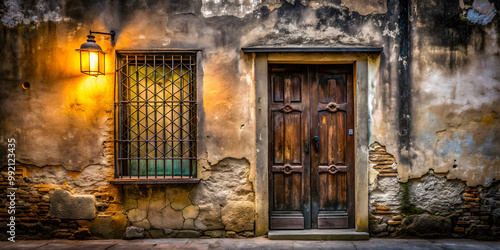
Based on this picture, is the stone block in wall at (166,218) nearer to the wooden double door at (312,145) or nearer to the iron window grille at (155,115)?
the iron window grille at (155,115)

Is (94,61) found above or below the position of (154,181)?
above

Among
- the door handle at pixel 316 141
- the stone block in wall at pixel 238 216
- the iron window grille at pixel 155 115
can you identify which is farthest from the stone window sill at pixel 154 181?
the door handle at pixel 316 141

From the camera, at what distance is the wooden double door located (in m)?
4.45

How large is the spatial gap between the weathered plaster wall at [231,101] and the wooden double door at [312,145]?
36 centimetres

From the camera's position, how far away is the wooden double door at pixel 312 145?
445cm

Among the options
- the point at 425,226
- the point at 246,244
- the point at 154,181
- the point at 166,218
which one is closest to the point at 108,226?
the point at 166,218

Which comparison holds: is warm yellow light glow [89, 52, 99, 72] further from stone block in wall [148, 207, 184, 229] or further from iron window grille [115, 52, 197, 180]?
stone block in wall [148, 207, 184, 229]

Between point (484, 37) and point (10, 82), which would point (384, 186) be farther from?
point (10, 82)

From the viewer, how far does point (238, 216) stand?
430 centimetres

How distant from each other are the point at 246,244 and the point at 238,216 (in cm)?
39

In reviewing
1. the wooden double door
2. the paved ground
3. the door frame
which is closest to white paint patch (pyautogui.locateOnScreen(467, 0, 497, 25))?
the door frame

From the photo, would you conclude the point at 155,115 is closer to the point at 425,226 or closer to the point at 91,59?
the point at 91,59

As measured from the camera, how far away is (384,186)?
14.1 ft

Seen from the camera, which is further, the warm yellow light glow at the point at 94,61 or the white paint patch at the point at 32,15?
the white paint patch at the point at 32,15
